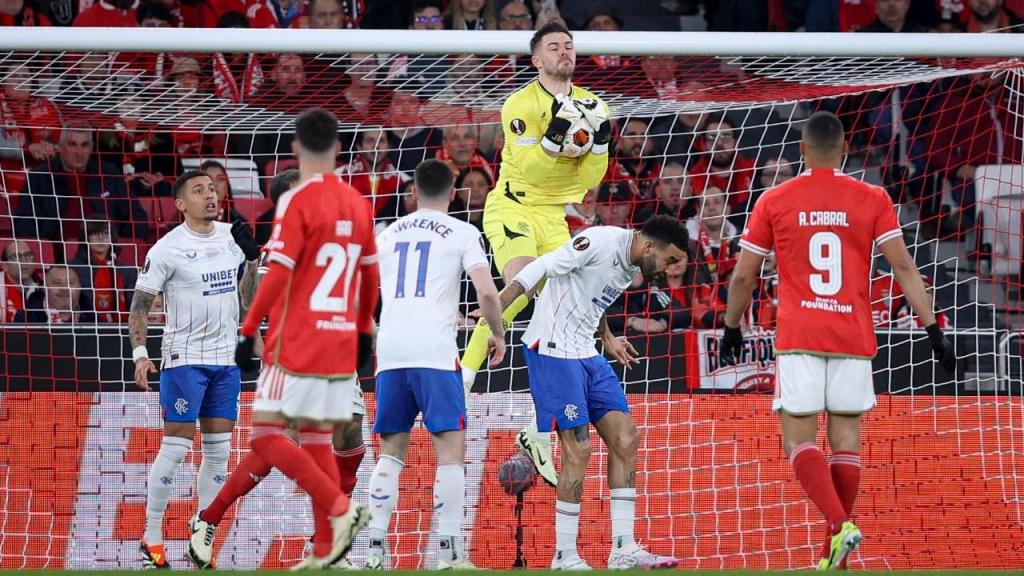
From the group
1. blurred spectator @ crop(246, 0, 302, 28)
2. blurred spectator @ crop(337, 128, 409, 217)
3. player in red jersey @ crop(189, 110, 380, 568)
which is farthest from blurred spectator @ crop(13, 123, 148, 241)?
player in red jersey @ crop(189, 110, 380, 568)

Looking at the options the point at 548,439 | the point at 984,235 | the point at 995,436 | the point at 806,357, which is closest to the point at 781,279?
the point at 806,357

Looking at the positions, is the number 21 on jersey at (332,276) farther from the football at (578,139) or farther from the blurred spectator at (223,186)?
the blurred spectator at (223,186)

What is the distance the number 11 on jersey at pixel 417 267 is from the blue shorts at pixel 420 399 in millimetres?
409

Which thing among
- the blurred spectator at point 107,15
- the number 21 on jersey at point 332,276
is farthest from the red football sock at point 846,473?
the blurred spectator at point 107,15

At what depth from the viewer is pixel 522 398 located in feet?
34.3

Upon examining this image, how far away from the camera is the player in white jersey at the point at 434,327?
766 centimetres

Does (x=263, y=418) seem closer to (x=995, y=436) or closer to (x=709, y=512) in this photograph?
(x=709, y=512)

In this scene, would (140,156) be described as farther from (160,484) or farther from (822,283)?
(822,283)

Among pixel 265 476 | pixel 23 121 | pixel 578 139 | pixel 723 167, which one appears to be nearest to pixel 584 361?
pixel 578 139

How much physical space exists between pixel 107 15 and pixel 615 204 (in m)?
5.37

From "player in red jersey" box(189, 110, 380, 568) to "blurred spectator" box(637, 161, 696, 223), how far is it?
5412 millimetres

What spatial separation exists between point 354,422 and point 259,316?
2.59 metres

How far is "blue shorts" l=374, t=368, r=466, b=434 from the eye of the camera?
25.1 feet

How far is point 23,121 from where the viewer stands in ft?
35.7
